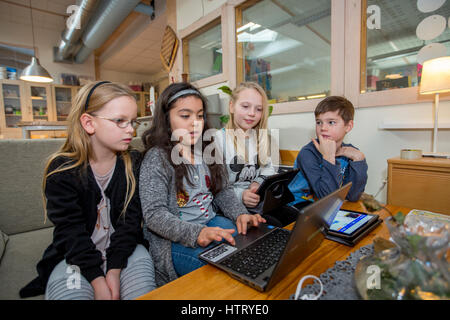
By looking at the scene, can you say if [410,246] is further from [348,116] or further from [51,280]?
[348,116]

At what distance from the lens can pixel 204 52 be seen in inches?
121

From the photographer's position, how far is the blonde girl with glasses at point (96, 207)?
77 centimetres

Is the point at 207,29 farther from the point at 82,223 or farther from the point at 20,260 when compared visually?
the point at 20,260

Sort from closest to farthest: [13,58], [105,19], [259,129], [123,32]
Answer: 1. [259,129]
2. [105,19]
3. [123,32]
4. [13,58]

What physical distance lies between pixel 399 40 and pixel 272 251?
1.85 m

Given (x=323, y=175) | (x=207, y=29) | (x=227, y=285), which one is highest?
(x=207, y=29)

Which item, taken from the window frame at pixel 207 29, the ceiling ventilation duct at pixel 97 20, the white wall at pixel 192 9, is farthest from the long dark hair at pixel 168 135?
the ceiling ventilation duct at pixel 97 20

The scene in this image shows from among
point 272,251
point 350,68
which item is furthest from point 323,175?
point 350,68

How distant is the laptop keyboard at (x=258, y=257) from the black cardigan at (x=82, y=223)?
487 mm

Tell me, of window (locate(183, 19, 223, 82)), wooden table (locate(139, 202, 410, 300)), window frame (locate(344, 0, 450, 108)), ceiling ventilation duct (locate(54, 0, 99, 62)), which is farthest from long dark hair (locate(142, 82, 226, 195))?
ceiling ventilation duct (locate(54, 0, 99, 62))

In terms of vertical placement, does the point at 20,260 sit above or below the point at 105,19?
below
